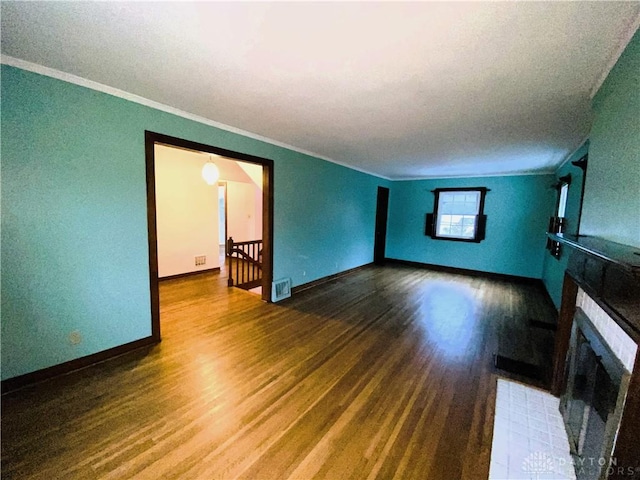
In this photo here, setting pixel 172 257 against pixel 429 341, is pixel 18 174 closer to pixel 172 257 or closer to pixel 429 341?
pixel 172 257

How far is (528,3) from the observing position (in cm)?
120

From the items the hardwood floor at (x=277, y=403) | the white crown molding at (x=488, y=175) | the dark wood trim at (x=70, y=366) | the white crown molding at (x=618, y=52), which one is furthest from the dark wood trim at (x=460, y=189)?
the dark wood trim at (x=70, y=366)

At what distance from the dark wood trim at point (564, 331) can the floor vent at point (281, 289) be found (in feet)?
11.0

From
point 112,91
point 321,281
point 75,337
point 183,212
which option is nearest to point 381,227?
point 321,281

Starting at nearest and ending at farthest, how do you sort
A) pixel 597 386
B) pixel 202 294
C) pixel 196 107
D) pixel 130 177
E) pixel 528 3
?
pixel 528 3 → pixel 597 386 → pixel 130 177 → pixel 196 107 → pixel 202 294

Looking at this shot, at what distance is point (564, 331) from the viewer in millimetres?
2064

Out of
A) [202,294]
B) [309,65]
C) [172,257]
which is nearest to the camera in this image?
[309,65]

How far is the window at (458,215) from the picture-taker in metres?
6.40

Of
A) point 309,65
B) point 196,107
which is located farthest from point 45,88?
point 309,65

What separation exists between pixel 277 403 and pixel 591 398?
1958 mm

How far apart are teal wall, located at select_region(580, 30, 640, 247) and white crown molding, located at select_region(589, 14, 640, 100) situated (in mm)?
31

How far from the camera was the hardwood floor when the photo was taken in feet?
4.93

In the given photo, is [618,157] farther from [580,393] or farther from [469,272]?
[469,272]

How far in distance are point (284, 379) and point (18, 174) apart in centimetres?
261
